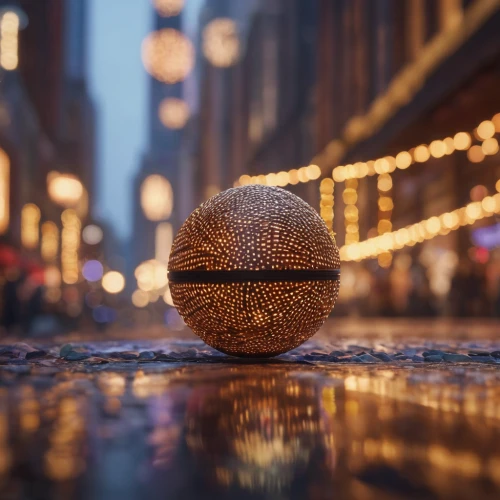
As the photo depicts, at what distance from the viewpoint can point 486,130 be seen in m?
16.5

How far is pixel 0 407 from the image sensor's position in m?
2.44

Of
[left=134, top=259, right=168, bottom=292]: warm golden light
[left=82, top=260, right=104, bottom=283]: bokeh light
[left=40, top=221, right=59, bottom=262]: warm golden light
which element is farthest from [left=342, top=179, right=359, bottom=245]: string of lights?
[left=134, top=259, right=168, bottom=292]: warm golden light

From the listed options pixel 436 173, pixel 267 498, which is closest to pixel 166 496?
pixel 267 498

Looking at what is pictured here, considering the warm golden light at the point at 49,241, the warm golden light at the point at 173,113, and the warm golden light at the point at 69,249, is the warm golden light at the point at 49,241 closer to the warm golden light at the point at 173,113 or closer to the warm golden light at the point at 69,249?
the warm golden light at the point at 69,249

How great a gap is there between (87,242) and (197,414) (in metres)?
58.6

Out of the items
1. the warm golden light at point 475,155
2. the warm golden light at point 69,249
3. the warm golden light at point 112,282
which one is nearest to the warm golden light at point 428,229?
the warm golden light at point 475,155

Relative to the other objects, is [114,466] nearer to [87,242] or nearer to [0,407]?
[0,407]

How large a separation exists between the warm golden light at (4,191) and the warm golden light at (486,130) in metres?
20.9

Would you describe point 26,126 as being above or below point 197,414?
above

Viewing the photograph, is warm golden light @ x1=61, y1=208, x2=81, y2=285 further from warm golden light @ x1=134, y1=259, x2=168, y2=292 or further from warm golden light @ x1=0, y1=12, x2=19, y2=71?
warm golden light @ x1=0, y1=12, x2=19, y2=71

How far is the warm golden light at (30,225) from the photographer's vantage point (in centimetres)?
3669

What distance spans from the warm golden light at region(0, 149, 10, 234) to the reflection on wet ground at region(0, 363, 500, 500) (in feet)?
95.5

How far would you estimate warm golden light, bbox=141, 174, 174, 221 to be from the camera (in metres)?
41.3

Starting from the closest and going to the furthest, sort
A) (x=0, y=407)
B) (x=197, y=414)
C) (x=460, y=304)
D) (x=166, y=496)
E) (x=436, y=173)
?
(x=166, y=496) < (x=197, y=414) < (x=0, y=407) < (x=460, y=304) < (x=436, y=173)
